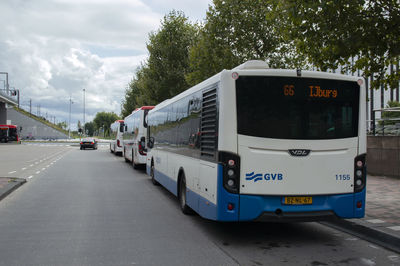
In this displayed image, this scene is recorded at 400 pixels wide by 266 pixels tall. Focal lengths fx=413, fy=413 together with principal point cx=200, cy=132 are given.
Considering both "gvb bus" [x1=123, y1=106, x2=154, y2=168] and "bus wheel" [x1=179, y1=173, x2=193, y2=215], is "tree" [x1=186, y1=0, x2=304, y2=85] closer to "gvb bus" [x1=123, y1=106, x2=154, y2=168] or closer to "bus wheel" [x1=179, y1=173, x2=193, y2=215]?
"gvb bus" [x1=123, y1=106, x2=154, y2=168]

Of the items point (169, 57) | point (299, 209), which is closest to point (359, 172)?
point (299, 209)

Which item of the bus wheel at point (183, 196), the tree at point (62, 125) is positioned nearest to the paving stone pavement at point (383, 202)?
the bus wheel at point (183, 196)

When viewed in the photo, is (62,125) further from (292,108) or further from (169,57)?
(292,108)

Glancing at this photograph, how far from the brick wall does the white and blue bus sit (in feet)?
29.1

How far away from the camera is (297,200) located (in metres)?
5.93

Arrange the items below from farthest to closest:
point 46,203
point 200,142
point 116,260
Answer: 1. point 46,203
2. point 200,142
3. point 116,260

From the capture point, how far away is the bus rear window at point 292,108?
589 cm

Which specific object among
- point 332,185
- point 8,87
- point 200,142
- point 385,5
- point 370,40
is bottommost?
point 332,185

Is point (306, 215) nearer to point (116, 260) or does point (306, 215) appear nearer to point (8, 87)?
point (116, 260)

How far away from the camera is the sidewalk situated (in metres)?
6.10

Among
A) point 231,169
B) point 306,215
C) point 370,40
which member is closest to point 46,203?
point 231,169

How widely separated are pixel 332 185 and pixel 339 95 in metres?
1.35

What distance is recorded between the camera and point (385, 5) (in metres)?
8.27

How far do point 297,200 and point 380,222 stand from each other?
6.56 feet
